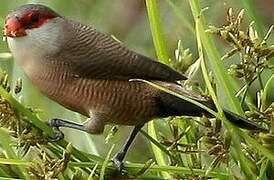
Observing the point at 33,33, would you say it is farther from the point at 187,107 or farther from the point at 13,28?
the point at 187,107

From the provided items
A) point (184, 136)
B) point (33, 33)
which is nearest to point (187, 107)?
point (184, 136)

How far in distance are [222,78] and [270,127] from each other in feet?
0.21

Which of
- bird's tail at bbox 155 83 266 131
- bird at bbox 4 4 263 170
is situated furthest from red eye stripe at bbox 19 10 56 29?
bird's tail at bbox 155 83 266 131

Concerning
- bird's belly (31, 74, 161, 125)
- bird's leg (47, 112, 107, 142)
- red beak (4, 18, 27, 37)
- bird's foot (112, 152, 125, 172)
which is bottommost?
bird's foot (112, 152, 125, 172)

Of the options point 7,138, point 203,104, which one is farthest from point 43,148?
point 203,104

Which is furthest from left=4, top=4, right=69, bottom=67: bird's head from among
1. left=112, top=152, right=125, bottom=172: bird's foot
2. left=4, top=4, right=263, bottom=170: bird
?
left=112, top=152, right=125, bottom=172: bird's foot

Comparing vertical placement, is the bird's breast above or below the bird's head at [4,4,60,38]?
below

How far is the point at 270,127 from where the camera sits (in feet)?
2.31

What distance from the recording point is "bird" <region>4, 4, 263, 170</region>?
2.46ft

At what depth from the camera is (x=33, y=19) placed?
2.51 feet

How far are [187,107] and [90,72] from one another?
9 cm

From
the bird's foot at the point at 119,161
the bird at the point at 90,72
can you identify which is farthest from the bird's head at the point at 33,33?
the bird's foot at the point at 119,161

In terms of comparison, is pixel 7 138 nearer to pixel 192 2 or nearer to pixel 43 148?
pixel 43 148

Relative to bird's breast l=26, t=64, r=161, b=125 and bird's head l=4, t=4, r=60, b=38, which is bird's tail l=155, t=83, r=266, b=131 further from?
bird's head l=4, t=4, r=60, b=38
